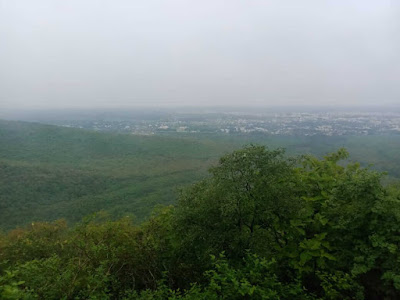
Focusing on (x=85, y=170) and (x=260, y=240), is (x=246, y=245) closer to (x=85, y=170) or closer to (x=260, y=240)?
(x=260, y=240)

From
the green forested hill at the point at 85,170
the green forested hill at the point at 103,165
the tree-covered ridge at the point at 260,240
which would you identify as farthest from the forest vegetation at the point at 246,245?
the green forested hill at the point at 103,165

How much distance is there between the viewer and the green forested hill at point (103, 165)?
4488cm

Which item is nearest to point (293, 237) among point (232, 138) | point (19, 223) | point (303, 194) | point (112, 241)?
point (303, 194)

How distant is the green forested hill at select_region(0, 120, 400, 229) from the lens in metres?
44.9

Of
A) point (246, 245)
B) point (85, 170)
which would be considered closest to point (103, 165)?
point (85, 170)

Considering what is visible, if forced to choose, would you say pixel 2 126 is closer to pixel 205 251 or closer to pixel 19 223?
pixel 19 223

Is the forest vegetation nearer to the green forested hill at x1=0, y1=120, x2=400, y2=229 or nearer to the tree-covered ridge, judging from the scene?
the tree-covered ridge

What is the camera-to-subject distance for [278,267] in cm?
936

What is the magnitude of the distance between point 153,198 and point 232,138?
2518 inches

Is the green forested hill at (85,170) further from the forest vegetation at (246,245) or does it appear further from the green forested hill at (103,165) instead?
the forest vegetation at (246,245)

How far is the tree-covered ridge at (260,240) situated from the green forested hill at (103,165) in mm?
16117

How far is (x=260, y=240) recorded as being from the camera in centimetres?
870

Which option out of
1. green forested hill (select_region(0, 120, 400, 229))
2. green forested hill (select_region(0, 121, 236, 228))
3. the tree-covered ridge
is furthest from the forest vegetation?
green forested hill (select_region(0, 120, 400, 229))

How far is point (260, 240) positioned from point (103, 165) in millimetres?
75169
